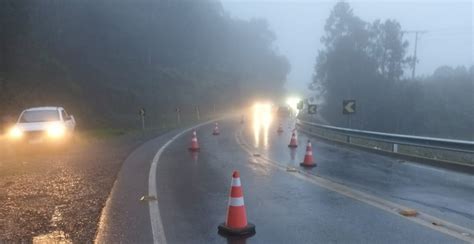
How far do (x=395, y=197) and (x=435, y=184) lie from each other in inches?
89.1

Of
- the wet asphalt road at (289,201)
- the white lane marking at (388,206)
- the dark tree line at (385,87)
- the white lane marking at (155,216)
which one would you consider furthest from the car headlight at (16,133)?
the dark tree line at (385,87)

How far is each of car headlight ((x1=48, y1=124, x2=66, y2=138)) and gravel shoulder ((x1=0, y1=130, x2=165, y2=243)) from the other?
8.36ft

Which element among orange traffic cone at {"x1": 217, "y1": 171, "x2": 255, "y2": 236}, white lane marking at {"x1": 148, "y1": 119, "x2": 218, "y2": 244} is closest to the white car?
white lane marking at {"x1": 148, "y1": 119, "x2": 218, "y2": 244}

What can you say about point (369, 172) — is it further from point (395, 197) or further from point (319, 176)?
point (395, 197)

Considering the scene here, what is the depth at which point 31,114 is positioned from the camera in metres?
22.0

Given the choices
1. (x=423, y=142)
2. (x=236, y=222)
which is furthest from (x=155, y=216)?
(x=423, y=142)

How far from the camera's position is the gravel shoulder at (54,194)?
709cm

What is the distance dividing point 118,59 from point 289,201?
5379cm

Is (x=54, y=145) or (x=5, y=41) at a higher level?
(x=5, y=41)

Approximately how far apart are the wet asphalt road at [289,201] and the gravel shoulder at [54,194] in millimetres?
349

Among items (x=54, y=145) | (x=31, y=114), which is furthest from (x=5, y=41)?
(x=54, y=145)

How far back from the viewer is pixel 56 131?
20.8 metres

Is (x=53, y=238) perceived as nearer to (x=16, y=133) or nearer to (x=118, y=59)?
(x=16, y=133)

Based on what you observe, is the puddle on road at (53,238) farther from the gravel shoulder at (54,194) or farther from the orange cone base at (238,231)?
the orange cone base at (238,231)
